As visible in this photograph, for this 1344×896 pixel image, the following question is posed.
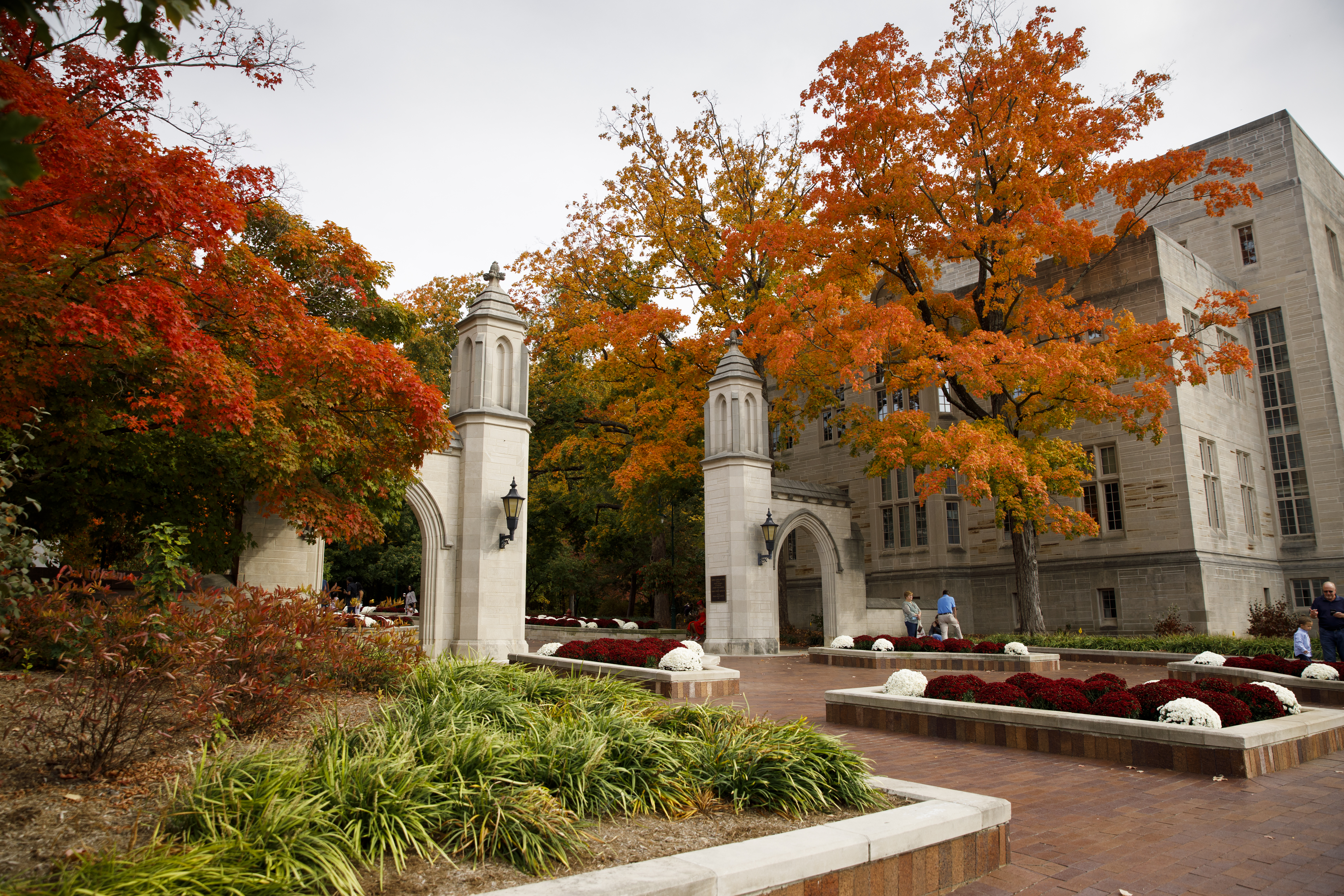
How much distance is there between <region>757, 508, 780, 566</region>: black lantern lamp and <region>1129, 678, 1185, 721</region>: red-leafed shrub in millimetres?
12653

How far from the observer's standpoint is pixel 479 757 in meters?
4.63

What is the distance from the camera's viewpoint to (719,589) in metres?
21.2

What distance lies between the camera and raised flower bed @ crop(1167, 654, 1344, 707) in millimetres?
10352

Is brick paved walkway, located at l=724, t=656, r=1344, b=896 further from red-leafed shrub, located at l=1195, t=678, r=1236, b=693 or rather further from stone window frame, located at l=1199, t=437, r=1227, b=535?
stone window frame, located at l=1199, t=437, r=1227, b=535

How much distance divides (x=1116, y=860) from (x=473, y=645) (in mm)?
13342

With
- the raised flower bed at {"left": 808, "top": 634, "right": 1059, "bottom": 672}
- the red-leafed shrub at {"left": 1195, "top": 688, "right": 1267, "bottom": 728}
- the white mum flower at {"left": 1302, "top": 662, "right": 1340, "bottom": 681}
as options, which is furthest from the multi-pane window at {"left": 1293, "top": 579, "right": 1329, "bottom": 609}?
the red-leafed shrub at {"left": 1195, "top": 688, "right": 1267, "bottom": 728}

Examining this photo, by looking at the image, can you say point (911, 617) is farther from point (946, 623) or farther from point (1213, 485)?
point (1213, 485)

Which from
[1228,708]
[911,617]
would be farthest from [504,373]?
[1228,708]

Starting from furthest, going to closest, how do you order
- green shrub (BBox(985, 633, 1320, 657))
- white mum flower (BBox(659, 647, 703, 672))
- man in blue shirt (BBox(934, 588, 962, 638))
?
man in blue shirt (BBox(934, 588, 962, 638)) → green shrub (BBox(985, 633, 1320, 657)) → white mum flower (BBox(659, 647, 703, 672))

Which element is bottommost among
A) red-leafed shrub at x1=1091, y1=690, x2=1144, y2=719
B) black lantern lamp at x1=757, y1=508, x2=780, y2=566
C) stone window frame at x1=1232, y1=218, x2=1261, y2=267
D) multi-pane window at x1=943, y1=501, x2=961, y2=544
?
red-leafed shrub at x1=1091, y1=690, x2=1144, y2=719

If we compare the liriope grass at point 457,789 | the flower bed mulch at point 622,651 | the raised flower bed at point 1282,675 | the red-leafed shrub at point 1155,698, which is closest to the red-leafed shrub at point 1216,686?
the red-leafed shrub at point 1155,698

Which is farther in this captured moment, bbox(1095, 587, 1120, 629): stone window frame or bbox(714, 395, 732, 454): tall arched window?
bbox(1095, 587, 1120, 629): stone window frame

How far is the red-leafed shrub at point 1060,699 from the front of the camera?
8055mm

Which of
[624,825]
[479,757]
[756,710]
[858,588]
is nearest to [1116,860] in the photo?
[624,825]
